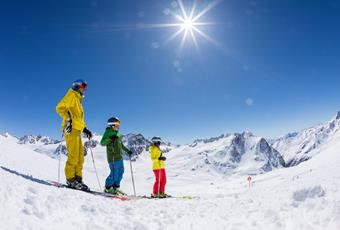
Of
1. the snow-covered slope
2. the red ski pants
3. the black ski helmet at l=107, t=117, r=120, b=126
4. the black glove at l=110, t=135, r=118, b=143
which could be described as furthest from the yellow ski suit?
the red ski pants

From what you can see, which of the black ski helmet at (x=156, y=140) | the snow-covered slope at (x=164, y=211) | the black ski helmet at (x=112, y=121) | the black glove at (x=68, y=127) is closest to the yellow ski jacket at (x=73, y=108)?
the black glove at (x=68, y=127)

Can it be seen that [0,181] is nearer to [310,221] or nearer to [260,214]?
[260,214]

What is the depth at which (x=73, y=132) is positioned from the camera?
31.8 ft

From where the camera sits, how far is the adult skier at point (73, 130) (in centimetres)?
952

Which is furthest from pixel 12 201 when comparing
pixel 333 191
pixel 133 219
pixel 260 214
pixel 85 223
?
pixel 333 191

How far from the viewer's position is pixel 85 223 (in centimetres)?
601

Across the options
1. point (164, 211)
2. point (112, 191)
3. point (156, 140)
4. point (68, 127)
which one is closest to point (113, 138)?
point (112, 191)

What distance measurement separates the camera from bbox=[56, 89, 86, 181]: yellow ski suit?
956cm

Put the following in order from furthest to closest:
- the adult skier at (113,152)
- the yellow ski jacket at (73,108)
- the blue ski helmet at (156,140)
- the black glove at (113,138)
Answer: the blue ski helmet at (156,140), the black glove at (113,138), the adult skier at (113,152), the yellow ski jacket at (73,108)

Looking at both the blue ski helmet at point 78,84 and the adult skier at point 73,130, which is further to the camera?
the blue ski helmet at point 78,84

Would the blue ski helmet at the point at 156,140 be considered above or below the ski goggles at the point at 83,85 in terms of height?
below

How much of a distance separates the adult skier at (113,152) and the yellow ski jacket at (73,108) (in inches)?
81.6

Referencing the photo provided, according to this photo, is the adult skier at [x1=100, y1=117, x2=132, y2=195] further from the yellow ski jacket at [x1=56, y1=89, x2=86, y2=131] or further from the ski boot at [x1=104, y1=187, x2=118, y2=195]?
the yellow ski jacket at [x1=56, y1=89, x2=86, y2=131]

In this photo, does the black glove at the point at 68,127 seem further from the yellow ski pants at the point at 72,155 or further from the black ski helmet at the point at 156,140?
the black ski helmet at the point at 156,140
